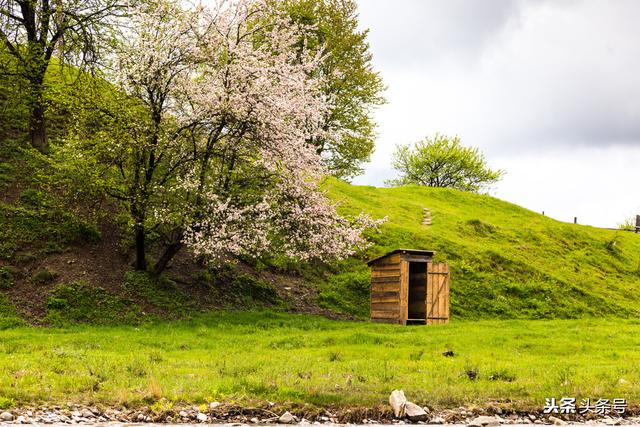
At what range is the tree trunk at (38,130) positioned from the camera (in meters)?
31.2

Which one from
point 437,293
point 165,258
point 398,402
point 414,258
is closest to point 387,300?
point 414,258

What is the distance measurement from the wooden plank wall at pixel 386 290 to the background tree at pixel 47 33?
1577 centimetres

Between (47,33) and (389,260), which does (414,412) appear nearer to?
(389,260)

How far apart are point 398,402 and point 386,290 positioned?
52.4ft

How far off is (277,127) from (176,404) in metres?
14.3

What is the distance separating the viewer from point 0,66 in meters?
29.6

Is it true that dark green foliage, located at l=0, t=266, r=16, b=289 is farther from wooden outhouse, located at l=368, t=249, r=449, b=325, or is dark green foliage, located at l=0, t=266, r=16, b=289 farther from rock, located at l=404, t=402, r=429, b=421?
rock, located at l=404, t=402, r=429, b=421

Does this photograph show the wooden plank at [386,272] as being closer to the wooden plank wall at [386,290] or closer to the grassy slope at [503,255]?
the wooden plank wall at [386,290]

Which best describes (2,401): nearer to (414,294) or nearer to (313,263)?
(414,294)

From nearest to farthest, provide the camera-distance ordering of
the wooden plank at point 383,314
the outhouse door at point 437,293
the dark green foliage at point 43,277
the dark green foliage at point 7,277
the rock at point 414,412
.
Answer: the rock at point 414,412, the dark green foliage at point 7,277, the dark green foliage at point 43,277, the wooden plank at point 383,314, the outhouse door at point 437,293

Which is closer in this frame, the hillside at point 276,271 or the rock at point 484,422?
the rock at point 484,422

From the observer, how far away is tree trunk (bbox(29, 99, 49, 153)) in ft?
102

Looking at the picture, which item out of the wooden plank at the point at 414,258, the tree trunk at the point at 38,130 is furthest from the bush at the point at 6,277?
the wooden plank at the point at 414,258

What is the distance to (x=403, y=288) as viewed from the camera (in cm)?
2652
